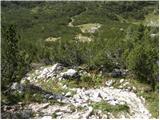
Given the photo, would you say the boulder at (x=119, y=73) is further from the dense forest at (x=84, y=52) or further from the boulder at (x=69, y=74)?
the boulder at (x=69, y=74)

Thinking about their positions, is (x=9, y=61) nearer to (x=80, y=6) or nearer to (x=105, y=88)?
(x=105, y=88)

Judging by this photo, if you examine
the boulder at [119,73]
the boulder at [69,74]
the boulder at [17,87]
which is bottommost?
the boulder at [119,73]

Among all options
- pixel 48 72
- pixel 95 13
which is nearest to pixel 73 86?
pixel 48 72

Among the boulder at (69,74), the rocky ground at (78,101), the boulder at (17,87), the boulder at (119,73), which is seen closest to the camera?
the rocky ground at (78,101)

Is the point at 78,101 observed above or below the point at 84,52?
above

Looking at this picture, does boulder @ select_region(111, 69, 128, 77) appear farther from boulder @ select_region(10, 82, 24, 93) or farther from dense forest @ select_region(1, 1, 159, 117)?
boulder @ select_region(10, 82, 24, 93)

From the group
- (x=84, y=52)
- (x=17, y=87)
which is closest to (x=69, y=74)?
(x=17, y=87)

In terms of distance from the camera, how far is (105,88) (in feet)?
86.0

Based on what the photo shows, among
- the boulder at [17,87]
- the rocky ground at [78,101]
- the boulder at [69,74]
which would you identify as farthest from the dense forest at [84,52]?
the boulder at [69,74]

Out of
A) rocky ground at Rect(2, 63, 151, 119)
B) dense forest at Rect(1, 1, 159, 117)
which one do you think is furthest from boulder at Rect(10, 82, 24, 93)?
dense forest at Rect(1, 1, 159, 117)

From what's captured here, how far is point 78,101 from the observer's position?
22125 millimetres

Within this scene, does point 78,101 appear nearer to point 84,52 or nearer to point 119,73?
point 119,73

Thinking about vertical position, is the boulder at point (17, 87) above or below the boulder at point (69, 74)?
above

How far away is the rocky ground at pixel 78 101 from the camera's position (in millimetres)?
19406
